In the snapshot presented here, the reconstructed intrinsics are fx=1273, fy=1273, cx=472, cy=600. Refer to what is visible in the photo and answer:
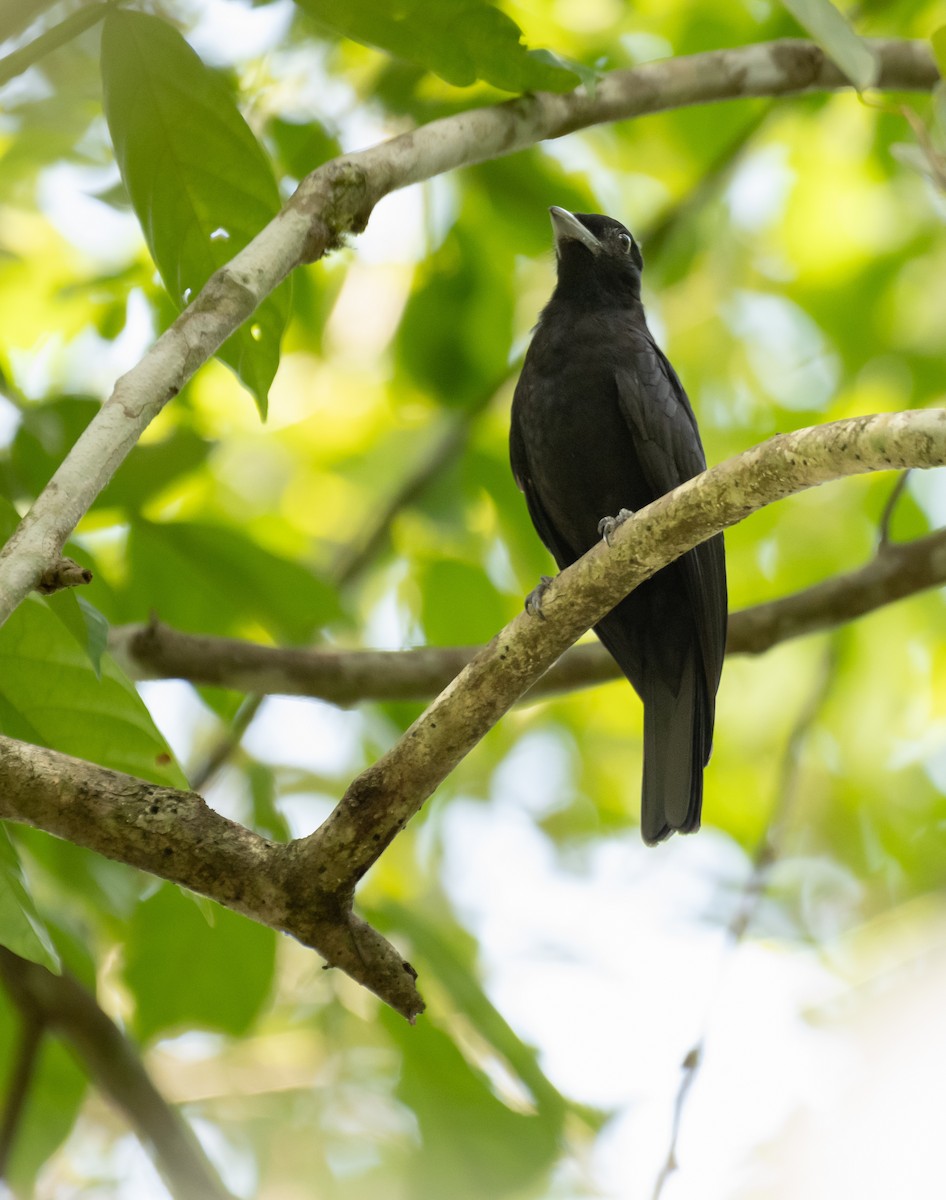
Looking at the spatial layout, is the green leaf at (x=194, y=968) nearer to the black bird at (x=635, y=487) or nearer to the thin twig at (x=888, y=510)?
the black bird at (x=635, y=487)

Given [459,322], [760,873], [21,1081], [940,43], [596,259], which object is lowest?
[21,1081]

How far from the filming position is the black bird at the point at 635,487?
4.18 metres

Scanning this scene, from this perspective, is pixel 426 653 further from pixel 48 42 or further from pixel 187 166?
pixel 48 42

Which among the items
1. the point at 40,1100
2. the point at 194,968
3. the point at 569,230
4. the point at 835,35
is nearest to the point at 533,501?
the point at 569,230

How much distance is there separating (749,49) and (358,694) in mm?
2537

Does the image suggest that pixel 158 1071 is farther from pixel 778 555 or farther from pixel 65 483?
pixel 65 483

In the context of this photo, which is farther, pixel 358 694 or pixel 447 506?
pixel 447 506

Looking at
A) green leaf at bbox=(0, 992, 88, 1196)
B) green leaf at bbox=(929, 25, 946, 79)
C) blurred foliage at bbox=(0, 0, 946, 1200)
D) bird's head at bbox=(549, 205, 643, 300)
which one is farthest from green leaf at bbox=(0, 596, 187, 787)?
bird's head at bbox=(549, 205, 643, 300)

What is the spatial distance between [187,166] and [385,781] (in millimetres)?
1493

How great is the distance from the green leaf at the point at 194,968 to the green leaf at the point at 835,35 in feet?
9.15

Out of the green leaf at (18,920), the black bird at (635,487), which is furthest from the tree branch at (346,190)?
the black bird at (635,487)

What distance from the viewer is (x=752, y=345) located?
21.6 feet

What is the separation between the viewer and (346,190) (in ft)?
9.95

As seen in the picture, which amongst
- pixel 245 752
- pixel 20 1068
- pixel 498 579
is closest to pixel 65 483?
pixel 20 1068
